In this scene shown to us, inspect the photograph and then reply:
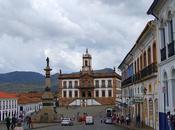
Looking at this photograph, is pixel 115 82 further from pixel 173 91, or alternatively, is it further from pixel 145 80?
pixel 173 91

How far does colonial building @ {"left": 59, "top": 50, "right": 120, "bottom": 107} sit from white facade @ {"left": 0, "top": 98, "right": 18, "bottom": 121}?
3330 centimetres

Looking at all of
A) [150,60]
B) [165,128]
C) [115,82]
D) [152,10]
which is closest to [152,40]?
[150,60]

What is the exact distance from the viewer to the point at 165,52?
21.5 metres

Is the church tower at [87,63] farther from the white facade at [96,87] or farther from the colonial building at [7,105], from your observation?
the colonial building at [7,105]

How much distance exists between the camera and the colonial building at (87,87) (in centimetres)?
11238

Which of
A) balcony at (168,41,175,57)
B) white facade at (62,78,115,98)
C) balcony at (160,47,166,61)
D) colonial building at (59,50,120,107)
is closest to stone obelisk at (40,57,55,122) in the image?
balcony at (160,47,166,61)

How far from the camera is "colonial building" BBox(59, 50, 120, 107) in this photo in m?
112

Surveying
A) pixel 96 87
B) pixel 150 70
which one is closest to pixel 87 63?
pixel 96 87

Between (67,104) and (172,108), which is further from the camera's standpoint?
(67,104)

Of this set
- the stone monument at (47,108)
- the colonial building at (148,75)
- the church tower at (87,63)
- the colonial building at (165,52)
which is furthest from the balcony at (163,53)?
the church tower at (87,63)

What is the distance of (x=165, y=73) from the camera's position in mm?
22172

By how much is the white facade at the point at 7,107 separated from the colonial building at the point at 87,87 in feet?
109

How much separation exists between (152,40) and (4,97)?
45.8 m

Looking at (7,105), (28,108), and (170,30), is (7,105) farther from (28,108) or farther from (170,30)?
(170,30)
